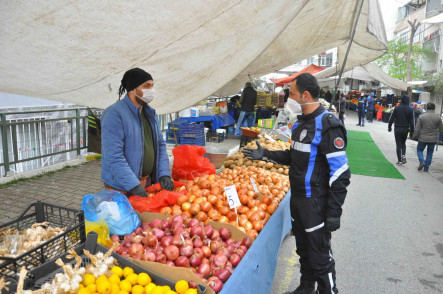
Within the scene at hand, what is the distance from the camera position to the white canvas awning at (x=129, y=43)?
228 centimetres

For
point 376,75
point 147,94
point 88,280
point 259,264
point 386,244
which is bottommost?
point 386,244

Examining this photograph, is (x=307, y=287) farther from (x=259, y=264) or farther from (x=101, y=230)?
(x=101, y=230)

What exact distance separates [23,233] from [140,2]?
1.88 meters

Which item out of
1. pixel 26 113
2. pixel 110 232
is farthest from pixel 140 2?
pixel 26 113

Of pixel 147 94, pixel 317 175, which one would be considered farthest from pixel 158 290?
pixel 147 94

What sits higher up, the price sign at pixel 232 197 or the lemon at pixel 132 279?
the price sign at pixel 232 197

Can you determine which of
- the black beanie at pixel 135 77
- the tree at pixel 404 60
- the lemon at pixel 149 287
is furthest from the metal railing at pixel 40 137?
the tree at pixel 404 60

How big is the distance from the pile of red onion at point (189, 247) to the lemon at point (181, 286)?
189 mm

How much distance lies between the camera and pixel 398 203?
22.8 feet

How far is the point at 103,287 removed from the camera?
1863 mm

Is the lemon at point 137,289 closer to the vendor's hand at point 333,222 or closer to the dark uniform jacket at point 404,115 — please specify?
the vendor's hand at point 333,222

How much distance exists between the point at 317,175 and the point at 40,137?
263 inches

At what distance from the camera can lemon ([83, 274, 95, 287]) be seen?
1.89 meters

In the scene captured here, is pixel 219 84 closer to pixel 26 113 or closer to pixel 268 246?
pixel 268 246
